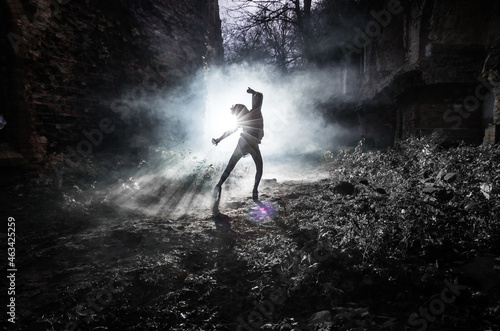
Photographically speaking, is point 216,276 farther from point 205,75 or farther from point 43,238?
point 205,75

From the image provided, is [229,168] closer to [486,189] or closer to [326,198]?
[326,198]

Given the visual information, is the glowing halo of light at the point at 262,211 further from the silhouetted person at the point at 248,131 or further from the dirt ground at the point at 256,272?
the silhouetted person at the point at 248,131

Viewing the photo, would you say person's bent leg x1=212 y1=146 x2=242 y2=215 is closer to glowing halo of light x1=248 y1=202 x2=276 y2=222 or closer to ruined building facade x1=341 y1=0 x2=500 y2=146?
glowing halo of light x1=248 y1=202 x2=276 y2=222

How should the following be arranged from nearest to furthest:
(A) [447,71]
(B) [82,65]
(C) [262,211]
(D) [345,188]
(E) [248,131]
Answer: (C) [262,211] → (D) [345,188] → (E) [248,131] → (B) [82,65] → (A) [447,71]

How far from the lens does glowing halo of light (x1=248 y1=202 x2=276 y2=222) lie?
13.8 feet

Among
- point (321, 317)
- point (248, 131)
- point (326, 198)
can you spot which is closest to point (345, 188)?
point (326, 198)

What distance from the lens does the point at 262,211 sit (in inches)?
179

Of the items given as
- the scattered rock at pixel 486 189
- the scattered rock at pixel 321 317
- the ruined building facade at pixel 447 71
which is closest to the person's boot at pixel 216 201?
the scattered rock at pixel 321 317

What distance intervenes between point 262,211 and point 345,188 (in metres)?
1.54

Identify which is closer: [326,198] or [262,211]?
[262,211]

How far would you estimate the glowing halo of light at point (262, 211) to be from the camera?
4.20 metres

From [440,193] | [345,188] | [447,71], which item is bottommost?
[345,188]

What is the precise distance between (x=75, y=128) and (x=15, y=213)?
7.68 ft

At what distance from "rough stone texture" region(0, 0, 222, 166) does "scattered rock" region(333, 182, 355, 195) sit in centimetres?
529
